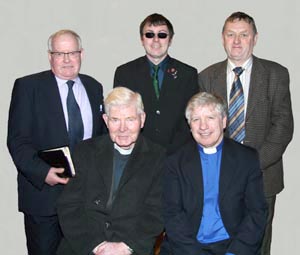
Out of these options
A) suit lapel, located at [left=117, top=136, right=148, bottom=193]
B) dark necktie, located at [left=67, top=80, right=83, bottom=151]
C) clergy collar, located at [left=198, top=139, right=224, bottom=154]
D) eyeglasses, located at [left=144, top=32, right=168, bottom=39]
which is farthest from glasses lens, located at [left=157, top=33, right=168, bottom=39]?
clergy collar, located at [left=198, top=139, right=224, bottom=154]

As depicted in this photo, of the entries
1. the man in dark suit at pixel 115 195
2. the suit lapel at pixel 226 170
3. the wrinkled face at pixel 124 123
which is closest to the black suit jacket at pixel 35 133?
the man in dark suit at pixel 115 195

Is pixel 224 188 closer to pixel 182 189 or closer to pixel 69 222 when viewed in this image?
pixel 182 189

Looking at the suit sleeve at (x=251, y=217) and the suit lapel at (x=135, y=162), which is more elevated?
the suit lapel at (x=135, y=162)

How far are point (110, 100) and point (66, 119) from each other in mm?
669

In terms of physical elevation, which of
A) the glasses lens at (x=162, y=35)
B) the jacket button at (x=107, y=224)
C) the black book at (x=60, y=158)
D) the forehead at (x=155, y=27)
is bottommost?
the jacket button at (x=107, y=224)

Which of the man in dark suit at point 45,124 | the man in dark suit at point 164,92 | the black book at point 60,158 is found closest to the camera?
the black book at point 60,158

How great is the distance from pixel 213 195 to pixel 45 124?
1439mm

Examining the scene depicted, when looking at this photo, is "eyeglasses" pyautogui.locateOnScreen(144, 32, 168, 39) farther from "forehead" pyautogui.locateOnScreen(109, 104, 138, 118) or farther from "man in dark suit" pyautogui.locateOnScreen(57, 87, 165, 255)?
"forehead" pyautogui.locateOnScreen(109, 104, 138, 118)

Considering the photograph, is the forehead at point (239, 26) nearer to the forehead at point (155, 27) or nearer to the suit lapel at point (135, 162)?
the forehead at point (155, 27)

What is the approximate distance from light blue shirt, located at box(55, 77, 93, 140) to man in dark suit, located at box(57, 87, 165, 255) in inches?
19.0

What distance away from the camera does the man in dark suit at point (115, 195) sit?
348 centimetres

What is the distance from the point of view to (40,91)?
3957mm

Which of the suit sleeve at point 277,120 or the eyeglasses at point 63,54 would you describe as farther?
the suit sleeve at point 277,120

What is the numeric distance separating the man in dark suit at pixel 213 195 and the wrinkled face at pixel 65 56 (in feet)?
3.49
